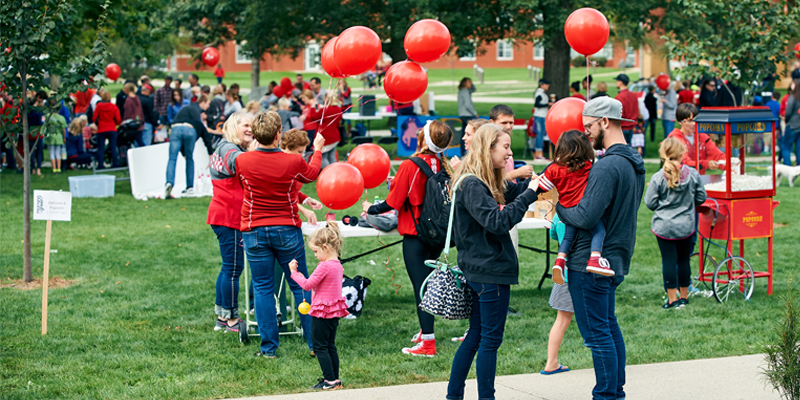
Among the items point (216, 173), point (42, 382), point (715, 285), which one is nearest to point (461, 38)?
point (715, 285)

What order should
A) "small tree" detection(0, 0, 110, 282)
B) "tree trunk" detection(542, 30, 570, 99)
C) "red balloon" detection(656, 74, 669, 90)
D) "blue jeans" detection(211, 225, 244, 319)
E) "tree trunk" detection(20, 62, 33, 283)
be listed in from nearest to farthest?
1. "blue jeans" detection(211, 225, 244, 319)
2. "small tree" detection(0, 0, 110, 282)
3. "tree trunk" detection(20, 62, 33, 283)
4. "tree trunk" detection(542, 30, 570, 99)
5. "red balloon" detection(656, 74, 669, 90)

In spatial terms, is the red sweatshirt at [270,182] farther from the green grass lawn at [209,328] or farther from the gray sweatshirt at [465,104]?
the gray sweatshirt at [465,104]

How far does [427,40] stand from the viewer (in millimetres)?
6961

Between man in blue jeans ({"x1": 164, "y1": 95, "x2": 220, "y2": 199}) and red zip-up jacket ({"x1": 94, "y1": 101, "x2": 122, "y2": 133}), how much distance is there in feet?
11.9

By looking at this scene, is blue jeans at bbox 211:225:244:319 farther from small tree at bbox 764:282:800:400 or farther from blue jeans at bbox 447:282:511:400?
small tree at bbox 764:282:800:400

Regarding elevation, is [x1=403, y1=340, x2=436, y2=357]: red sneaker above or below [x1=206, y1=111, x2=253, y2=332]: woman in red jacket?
below

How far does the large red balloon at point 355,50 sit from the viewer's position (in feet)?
22.1

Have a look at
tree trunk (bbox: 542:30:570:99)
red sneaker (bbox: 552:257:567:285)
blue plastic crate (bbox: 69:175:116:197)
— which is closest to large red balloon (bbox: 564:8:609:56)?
red sneaker (bbox: 552:257:567:285)

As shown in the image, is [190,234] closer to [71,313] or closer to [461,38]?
[71,313]

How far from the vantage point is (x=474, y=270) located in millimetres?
4707

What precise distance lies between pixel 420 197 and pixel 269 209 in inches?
44.4

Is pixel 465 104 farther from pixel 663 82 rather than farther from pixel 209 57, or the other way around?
pixel 209 57

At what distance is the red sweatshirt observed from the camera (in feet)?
19.4

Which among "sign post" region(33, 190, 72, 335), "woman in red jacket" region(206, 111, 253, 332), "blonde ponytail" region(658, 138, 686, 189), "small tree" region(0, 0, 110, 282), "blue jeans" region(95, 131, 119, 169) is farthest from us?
"blue jeans" region(95, 131, 119, 169)
